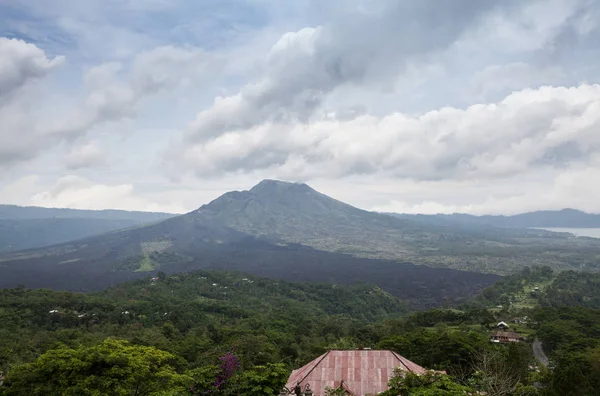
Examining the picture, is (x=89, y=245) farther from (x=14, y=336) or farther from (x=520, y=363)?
(x=520, y=363)

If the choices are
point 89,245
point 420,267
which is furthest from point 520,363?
point 89,245

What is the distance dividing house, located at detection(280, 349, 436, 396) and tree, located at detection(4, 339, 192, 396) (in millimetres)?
5385

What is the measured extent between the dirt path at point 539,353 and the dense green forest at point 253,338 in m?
1.11

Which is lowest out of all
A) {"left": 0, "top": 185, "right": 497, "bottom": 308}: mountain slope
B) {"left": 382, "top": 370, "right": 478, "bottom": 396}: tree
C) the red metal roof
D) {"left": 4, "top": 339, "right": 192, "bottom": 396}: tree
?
{"left": 0, "top": 185, "right": 497, "bottom": 308}: mountain slope

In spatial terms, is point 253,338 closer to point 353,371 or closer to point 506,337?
point 353,371

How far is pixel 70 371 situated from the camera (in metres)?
13.5

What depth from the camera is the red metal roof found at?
→ 53.3 feet

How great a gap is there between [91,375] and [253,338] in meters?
21.2

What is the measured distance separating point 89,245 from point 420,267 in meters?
150

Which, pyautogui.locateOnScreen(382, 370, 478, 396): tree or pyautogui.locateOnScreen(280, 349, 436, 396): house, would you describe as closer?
pyautogui.locateOnScreen(382, 370, 478, 396): tree

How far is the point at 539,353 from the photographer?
131ft

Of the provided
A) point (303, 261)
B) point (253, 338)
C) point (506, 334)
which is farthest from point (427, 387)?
point (303, 261)

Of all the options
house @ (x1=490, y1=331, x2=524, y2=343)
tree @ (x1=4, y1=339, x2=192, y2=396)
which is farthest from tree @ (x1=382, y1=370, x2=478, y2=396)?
house @ (x1=490, y1=331, x2=524, y2=343)

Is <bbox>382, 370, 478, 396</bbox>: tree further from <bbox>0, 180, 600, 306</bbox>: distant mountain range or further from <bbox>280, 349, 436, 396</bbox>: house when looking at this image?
<bbox>0, 180, 600, 306</bbox>: distant mountain range
